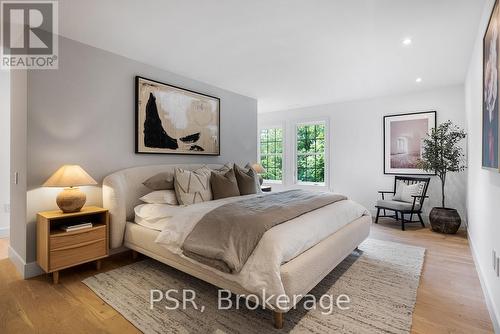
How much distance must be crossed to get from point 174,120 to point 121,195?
1.37 meters

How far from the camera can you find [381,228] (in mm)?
4285

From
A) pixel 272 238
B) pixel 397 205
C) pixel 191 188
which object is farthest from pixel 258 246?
pixel 397 205

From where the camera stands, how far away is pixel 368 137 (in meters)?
5.27

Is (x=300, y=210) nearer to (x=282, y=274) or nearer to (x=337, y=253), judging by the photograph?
(x=337, y=253)

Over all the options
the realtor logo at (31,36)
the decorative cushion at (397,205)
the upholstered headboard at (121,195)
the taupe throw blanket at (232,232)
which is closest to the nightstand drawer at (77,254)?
the upholstered headboard at (121,195)

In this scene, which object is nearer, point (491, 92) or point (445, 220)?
point (491, 92)

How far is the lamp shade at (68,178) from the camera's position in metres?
2.36

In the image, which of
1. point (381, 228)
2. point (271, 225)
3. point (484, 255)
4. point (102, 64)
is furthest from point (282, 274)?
point (381, 228)

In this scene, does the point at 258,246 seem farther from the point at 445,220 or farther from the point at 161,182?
the point at 445,220

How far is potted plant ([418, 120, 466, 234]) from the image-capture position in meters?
3.88

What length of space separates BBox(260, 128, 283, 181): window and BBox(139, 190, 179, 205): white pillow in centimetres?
408

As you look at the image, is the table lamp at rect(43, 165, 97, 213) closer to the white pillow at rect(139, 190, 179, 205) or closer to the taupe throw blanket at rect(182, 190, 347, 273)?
the white pillow at rect(139, 190, 179, 205)

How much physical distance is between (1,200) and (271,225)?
4.10 metres

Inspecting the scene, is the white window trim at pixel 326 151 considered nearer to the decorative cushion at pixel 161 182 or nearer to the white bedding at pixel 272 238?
the white bedding at pixel 272 238
